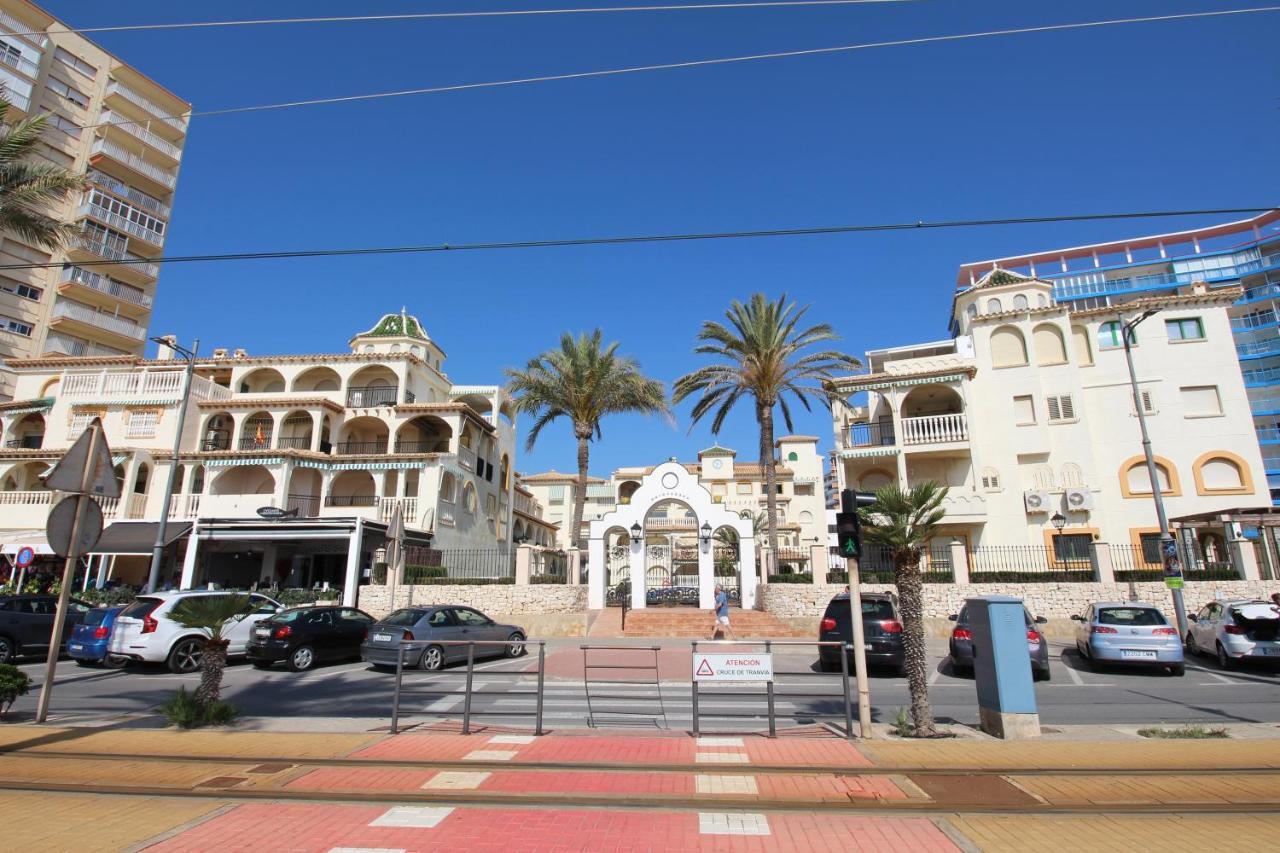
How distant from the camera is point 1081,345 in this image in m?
29.5

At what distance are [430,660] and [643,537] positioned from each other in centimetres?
1088

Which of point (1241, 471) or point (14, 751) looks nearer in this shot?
point (14, 751)

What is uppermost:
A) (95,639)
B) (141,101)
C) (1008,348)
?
(141,101)

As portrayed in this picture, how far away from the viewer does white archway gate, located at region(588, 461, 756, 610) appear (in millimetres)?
23562

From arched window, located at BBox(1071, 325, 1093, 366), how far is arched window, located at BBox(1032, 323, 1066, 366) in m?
0.62

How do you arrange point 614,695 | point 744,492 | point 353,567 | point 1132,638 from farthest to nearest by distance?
point 744,492
point 353,567
point 1132,638
point 614,695

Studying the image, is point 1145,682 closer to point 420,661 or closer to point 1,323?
point 420,661

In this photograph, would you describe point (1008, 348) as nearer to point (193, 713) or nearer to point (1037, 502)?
point (1037, 502)

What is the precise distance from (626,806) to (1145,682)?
41.7 ft

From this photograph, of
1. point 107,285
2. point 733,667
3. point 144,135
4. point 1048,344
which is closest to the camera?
point 733,667

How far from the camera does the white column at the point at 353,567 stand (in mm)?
22469

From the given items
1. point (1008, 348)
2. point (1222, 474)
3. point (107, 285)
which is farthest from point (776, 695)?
point (107, 285)

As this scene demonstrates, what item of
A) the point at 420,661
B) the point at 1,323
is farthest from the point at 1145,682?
the point at 1,323

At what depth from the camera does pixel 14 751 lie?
280 inches
